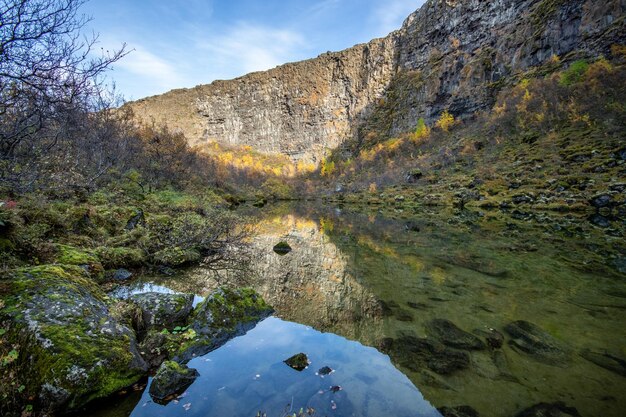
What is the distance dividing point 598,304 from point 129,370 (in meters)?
9.34

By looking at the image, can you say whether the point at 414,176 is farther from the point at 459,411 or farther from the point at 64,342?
the point at 64,342

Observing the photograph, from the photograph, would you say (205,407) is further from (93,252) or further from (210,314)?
(93,252)

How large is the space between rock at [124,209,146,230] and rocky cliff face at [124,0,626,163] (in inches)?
1085

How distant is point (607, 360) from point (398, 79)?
125 metres

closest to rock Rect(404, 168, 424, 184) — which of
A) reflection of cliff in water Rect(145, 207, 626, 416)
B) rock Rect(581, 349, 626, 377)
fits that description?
reflection of cliff in water Rect(145, 207, 626, 416)

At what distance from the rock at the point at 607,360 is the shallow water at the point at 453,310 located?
3 cm

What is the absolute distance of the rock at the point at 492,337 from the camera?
5.17 metres

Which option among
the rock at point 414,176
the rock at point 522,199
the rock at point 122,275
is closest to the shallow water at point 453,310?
the rock at point 122,275

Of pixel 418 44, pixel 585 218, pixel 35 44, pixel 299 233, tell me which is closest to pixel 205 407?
pixel 35 44

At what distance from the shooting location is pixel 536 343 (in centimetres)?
516

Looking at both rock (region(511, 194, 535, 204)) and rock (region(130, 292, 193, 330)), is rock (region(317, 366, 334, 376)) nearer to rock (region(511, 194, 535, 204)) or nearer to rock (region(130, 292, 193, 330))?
rock (region(130, 292, 193, 330))

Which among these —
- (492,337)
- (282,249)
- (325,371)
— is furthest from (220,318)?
(282,249)

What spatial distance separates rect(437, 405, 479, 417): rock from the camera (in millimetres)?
3592

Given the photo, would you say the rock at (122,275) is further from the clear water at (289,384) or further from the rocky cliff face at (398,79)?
the rocky cliff face at (398,79)
